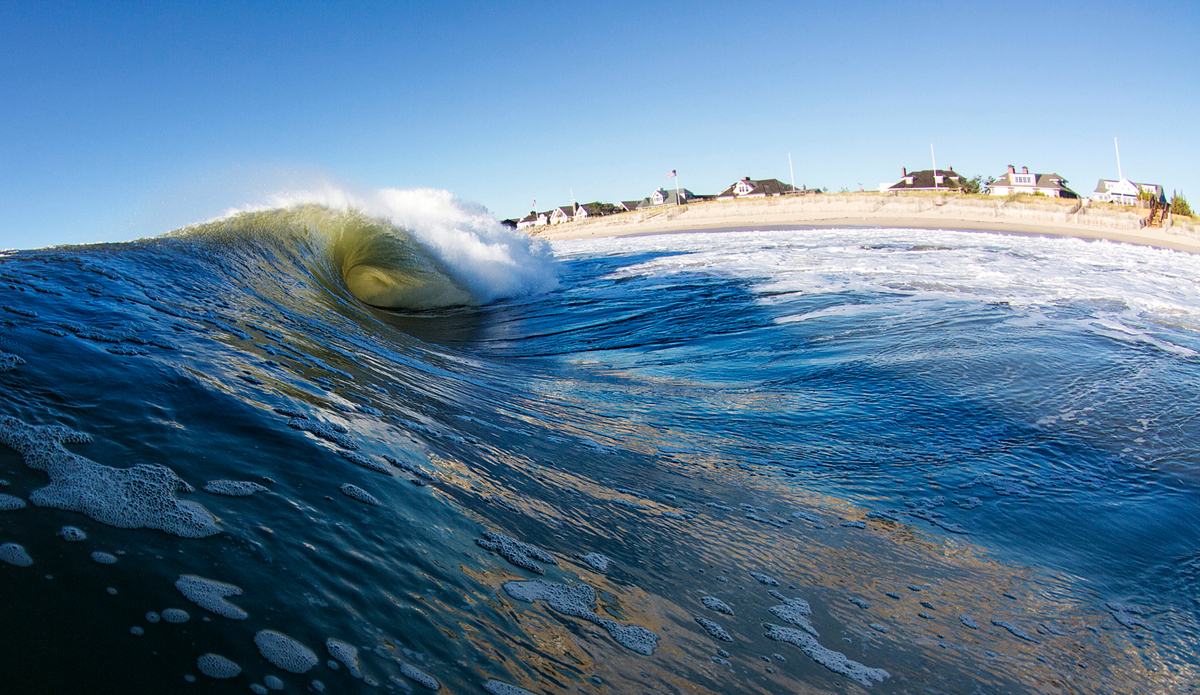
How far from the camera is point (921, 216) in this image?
27641 mm

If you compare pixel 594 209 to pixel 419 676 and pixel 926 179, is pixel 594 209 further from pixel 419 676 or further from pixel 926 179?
pixel 419 676

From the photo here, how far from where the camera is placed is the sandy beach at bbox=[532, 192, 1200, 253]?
21484 millimetres

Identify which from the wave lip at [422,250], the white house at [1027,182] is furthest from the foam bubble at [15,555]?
the white house at [1027,182]

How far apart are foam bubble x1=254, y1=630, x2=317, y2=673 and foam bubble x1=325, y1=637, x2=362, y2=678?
0.05 m

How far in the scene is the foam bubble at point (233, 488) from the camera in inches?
75.9

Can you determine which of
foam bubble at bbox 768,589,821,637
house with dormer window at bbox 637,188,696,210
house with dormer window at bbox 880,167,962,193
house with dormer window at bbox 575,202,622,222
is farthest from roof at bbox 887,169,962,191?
foam bubble at bbox 768,589,821,637

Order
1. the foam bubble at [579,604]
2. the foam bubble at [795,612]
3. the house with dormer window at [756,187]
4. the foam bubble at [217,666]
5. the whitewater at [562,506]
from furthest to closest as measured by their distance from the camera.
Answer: the house with dormer window at [756,187]
the foam bubble at [795,612]
the foam bubble at [579,604]
the whitewater at [562,506]
the foam bubble at [217,666]

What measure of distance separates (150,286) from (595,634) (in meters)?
4.00

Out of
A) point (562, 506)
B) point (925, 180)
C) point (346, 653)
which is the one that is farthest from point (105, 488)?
point (925, 180)

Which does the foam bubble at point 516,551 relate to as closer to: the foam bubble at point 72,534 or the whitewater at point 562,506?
the whitewater at point 562,506

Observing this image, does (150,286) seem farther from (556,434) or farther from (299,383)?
(556,434)

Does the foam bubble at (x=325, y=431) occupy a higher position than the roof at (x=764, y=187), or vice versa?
the roof at (x=764, y=187)

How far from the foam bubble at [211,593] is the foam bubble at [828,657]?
1.49 meters

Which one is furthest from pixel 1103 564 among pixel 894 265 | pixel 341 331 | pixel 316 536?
pixel 894 265
